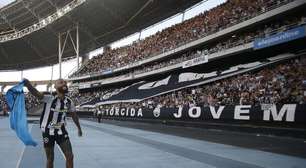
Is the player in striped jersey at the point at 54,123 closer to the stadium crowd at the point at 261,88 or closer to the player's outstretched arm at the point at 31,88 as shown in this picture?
the player's outstretched arm at the point at 31,88

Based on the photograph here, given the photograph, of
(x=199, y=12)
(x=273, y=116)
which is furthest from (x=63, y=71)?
(x=273, y=116)

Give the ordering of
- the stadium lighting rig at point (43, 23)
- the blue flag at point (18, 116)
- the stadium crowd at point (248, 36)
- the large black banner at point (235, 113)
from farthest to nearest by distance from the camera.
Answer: the stadium lighting rig at point (43, 23)
the stadium crowd at point (248, 36)
the large black banner at point (235, 113)
the blue flag at point (18, 116)

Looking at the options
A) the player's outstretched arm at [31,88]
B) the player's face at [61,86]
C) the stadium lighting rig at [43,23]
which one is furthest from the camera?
the stadium lighting rig at [43,23]

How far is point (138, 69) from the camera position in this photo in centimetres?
5600

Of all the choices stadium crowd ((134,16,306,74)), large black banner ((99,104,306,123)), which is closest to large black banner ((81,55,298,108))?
stadium crowd ((134,16,306,74))

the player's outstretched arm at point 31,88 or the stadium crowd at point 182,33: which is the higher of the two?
the stadium crowd at point 182,33

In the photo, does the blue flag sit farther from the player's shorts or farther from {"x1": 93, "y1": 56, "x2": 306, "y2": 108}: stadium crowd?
{"x1": 93, "y1": 56, "x2": 306, "y2": 108}: stadium crowd

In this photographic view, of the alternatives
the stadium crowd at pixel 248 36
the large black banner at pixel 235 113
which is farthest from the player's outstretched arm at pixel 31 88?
the stadium crowd at pixel 248 36

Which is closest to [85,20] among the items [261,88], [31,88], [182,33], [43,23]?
[43,23]

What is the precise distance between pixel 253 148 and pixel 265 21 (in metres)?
18.8

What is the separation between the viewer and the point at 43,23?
205ft

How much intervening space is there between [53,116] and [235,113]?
16511 millimetres

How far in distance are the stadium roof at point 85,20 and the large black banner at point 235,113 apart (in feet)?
81.0

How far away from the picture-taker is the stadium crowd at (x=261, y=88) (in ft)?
66.5
